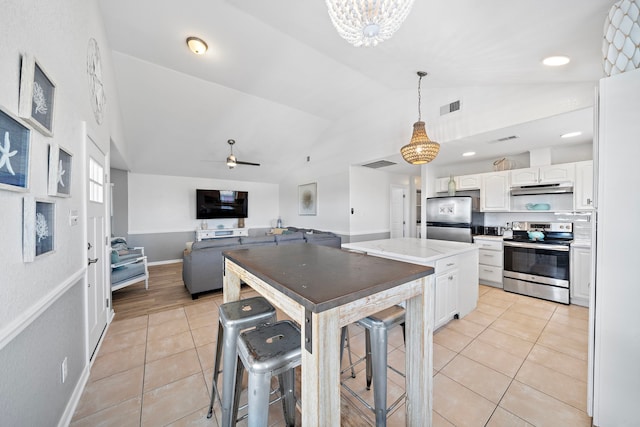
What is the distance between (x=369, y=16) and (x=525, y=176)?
390 cm

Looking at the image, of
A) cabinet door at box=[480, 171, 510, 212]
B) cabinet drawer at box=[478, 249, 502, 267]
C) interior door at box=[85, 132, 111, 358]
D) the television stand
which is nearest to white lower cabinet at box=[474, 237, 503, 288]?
cabinet drawer at box=[478, 249, 502, 267]

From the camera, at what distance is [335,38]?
227cm

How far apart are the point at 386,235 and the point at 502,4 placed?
4.89 metres

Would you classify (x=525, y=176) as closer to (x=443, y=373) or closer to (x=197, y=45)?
(x=443, y=373)

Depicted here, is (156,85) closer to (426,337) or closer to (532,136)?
(426,337)

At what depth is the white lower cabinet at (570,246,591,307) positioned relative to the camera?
3076mm

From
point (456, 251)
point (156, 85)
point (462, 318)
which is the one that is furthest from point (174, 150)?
point (462, 318)

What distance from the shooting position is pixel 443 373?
1894 millimetres

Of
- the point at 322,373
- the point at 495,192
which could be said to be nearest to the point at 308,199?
the point at 495,192

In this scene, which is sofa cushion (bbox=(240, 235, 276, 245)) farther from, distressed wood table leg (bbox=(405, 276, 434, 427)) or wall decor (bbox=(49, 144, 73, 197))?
distressed wood table leg (bbox=(405, 276, 434, 427))

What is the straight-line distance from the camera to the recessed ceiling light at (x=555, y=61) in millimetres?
1958

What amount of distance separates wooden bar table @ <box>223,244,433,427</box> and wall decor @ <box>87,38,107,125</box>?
197 centimetres

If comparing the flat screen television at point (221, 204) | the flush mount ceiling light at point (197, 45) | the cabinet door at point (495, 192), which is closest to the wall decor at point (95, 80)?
the flush mount ceiling light at point (197, 45)

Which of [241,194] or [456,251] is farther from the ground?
[241,194]
